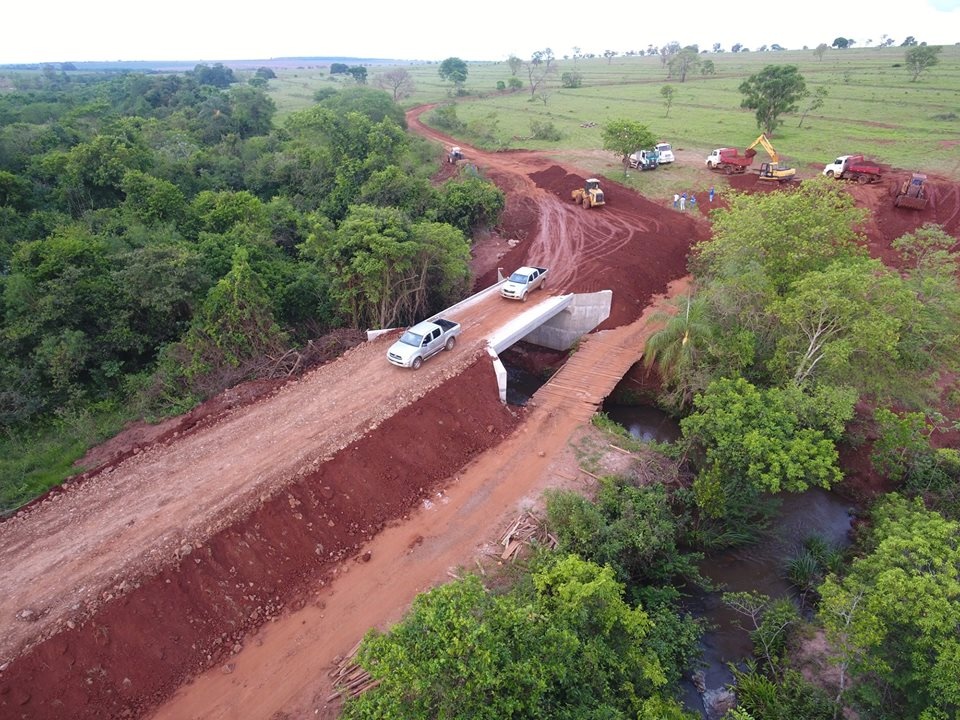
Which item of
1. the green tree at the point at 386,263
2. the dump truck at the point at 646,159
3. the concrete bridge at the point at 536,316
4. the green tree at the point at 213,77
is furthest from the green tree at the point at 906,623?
the green tree at the point at 213,77

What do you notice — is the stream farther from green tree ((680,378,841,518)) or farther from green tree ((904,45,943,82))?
green tree ((904,45,943,82))

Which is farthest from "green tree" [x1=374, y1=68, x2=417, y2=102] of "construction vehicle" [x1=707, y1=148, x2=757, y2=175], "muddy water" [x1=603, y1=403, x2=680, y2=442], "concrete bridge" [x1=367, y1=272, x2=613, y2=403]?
"muddy water" [x1=603, y1=403, x2=680, y2=442]

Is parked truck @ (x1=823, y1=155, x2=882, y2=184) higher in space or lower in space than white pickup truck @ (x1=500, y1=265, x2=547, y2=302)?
higher

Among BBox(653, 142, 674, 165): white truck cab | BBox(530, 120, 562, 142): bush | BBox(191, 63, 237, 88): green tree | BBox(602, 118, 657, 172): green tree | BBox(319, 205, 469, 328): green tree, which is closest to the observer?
BBox(319, 205, 469, 328): green tree

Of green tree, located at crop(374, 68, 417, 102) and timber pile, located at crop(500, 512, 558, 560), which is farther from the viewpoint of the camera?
green tree, located at crop(374, 68, 417, 102)

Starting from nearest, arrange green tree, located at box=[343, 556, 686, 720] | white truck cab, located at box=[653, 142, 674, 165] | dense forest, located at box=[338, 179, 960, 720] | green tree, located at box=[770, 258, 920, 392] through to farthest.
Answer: green tree, located at box=[343, 556, 686, 720]
dense forest, located at box=[338, 179, 960, 720]
green tree, located at box=[770, 258, 920, 392]
white truck cab, located at box=[653, 142, 674, 165]

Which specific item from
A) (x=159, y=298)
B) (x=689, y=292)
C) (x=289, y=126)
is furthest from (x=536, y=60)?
(x=159, y=298)
